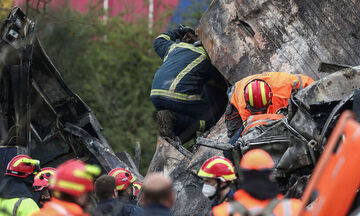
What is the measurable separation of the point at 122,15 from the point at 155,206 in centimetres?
1725

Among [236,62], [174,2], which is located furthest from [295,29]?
[174,2]

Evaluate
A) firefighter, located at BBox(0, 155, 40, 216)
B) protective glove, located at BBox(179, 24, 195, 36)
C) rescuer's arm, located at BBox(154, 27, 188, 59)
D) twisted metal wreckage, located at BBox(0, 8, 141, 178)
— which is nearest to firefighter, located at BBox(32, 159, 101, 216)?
firefighter, located at BBox(0, 155, 40, 216)

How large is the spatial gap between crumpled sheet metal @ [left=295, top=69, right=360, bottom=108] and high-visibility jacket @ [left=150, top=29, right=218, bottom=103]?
2.50 meters

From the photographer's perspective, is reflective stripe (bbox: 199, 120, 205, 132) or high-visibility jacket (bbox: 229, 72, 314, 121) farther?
reflective stripe (bbox: 199, 120, 205, 132)

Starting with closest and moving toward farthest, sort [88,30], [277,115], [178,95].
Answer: [277,115]
[178,95]
[88,30]

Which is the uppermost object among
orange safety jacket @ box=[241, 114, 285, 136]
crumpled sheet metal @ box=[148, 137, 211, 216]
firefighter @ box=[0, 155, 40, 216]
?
orange safety jacket @ box=[241, 114, 285, 136]

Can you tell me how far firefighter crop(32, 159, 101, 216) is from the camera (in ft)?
11.8

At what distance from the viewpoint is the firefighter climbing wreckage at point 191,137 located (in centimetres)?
366

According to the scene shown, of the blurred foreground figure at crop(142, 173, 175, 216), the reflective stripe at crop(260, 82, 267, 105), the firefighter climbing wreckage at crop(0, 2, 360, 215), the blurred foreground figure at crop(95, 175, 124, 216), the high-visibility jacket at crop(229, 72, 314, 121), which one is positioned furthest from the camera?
the high-visibility jacket at crop(229, 72, 314, 121)

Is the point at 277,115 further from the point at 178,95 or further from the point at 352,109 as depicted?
the point at 178,95

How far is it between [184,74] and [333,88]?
270cm

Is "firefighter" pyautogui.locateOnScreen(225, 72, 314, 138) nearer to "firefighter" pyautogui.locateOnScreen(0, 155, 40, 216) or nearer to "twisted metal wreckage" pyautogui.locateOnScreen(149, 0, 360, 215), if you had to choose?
"twisted metal wreckage" pyautogui.locateOnScreen(149, 0, 360, 215)

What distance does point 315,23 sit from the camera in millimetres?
8164

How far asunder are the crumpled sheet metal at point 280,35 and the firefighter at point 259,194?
4370 mm
